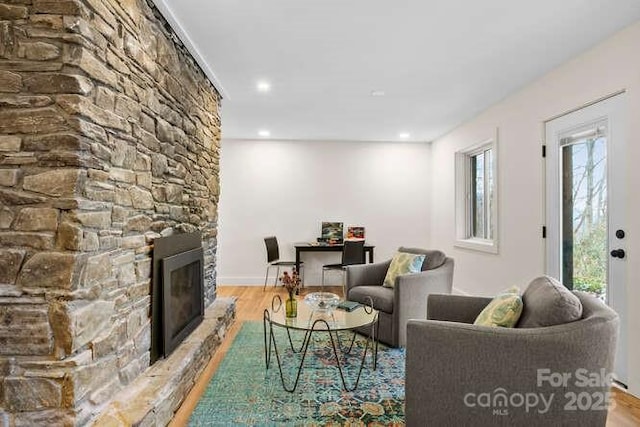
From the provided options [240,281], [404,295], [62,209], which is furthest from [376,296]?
[240,281]

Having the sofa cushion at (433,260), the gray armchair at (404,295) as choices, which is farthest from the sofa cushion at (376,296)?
the sofa cushion at (433,260)

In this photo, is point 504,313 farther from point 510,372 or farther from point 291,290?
point 291,290

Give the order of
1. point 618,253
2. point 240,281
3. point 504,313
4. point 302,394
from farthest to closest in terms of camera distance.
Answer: point 240,281 → point 618,253 → point 302,394 → point 504,313

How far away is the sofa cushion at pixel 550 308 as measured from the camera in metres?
1.59

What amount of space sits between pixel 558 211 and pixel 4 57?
3.79 meters

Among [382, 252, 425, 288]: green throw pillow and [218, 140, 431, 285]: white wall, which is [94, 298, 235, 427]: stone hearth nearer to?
[382, 252, 425, 288]: green throw pillow

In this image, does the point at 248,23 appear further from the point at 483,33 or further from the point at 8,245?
the point at 8,245

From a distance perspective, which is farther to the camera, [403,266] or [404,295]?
Answer: [403,266]

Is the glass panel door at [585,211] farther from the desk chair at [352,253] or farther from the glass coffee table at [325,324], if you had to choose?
the desk chair at [352,253]

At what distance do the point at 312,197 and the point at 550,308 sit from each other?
14.9 ft

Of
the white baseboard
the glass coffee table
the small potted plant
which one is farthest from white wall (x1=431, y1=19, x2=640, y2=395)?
the white baseboard

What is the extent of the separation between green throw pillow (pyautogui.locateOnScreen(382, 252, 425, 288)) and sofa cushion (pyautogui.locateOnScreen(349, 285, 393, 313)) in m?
0.10

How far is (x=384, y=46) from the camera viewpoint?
2.71 m

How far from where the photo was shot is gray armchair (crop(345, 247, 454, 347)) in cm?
303
